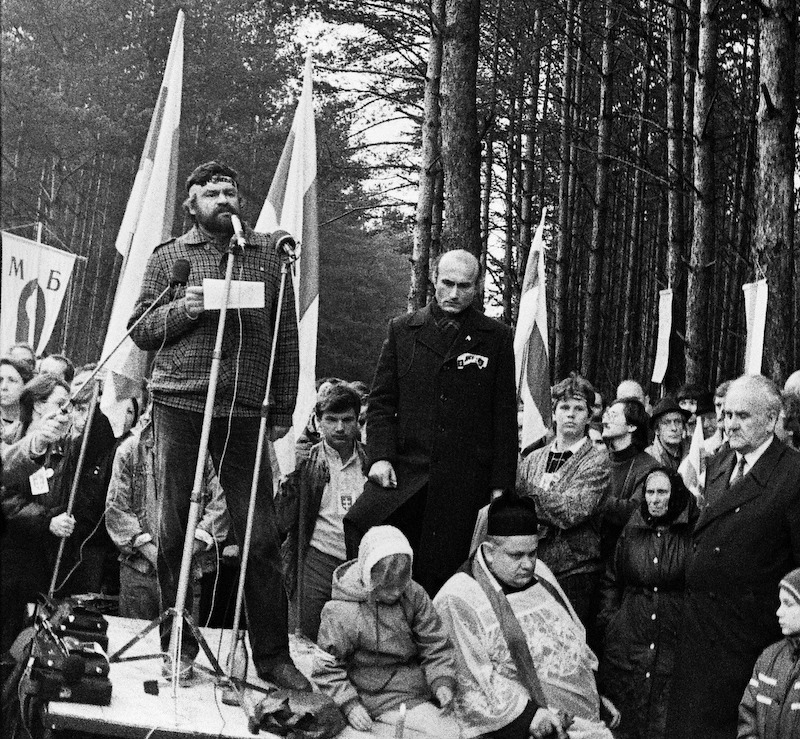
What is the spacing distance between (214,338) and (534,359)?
4126 millimetres

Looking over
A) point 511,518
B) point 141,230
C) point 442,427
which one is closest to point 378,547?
point 511,518

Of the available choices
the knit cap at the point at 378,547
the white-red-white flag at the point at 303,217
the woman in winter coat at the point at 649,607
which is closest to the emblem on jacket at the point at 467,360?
the knit cap at the point at 378,547

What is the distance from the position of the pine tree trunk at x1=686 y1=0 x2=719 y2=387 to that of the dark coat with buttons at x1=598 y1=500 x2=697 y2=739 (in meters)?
7.85

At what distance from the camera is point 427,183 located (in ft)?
53.1

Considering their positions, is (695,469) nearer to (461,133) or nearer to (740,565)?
(740,565)

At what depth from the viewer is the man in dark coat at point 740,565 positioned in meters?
5.99

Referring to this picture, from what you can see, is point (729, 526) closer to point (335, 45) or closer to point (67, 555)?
point (67, 555)

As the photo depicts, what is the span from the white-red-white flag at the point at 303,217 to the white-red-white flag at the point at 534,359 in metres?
1.55

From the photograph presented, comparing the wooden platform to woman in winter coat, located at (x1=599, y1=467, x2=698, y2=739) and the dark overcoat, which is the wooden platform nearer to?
the dark overcoat

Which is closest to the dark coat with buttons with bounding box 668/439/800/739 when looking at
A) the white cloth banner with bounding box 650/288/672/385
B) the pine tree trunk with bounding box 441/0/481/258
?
the pine tree trunk with bounding box 441/0/481/258

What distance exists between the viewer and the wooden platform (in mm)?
5195

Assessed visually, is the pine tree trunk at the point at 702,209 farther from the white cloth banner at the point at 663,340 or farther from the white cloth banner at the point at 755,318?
the white cloth banner at the point at 755,318

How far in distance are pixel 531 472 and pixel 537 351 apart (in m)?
2.29

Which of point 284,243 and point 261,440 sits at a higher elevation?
point 284,243
